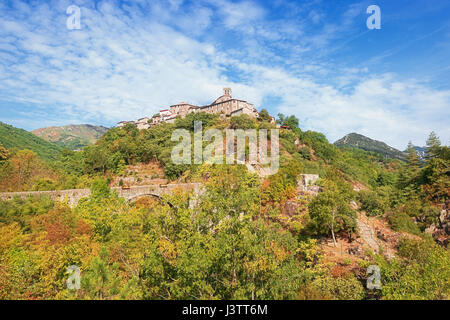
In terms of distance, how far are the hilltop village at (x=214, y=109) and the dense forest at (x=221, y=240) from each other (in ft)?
98.6

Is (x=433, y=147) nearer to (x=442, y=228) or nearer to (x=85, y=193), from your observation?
(x=442, y=228)

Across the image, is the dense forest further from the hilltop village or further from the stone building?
the hilltop village

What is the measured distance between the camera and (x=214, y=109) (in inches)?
2931

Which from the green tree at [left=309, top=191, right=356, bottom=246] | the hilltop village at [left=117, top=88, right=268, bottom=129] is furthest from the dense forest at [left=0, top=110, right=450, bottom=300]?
the hilltop village at [left=117, top=88, right=268, bottom=129]

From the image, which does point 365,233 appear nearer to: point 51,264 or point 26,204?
point 51,264

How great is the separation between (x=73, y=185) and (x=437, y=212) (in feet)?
154

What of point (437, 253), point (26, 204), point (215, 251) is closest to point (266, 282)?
point (215, 251)

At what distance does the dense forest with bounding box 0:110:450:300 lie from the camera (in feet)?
32.6

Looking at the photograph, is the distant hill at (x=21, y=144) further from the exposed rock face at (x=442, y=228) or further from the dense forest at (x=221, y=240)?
the exposed rock face at (x=442, y=228)

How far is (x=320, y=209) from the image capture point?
70.4 ft

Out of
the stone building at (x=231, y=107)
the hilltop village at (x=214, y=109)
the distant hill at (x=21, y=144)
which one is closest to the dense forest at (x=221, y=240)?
the stone building at (x=231, y=107)

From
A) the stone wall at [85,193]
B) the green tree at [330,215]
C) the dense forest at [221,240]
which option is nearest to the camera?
the dense forest at [221,240]

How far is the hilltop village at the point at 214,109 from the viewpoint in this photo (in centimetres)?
6762

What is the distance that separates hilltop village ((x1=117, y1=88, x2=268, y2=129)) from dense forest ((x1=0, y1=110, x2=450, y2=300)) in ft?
98.6
